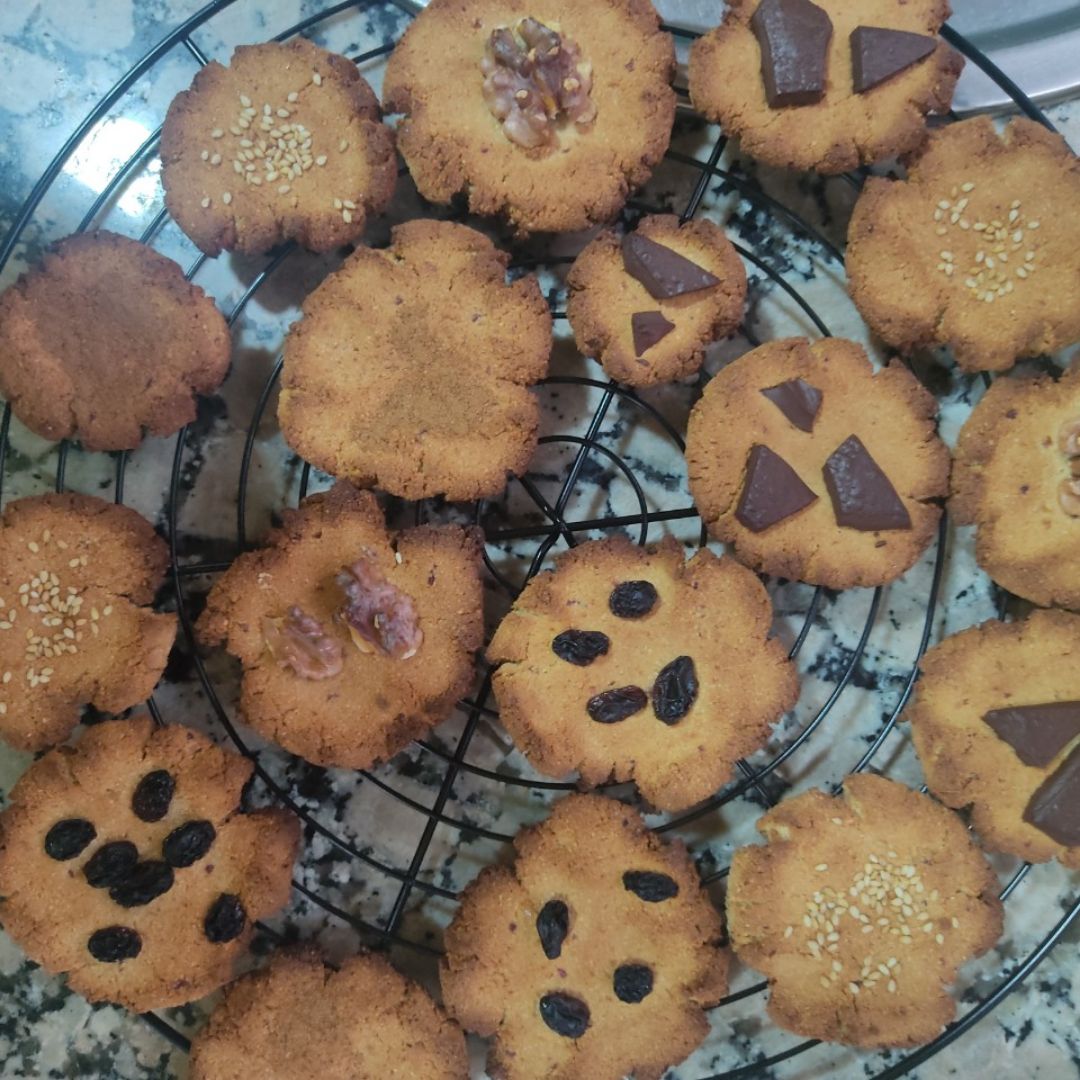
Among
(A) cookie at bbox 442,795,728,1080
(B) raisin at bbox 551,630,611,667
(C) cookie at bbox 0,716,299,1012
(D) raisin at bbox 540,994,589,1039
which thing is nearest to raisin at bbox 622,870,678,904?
(A) cookie at bbox 442,795,728,1080

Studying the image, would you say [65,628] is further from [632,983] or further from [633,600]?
[632,983]

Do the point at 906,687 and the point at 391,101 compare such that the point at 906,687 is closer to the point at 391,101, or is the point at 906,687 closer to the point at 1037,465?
the point at 1037,465

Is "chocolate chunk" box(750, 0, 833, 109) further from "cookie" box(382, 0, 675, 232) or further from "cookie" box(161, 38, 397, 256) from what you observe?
"cookie" box(161, 38, 397, 256)

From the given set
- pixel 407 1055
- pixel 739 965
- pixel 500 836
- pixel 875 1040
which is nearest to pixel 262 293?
pixel 500 836

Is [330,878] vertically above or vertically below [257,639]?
below

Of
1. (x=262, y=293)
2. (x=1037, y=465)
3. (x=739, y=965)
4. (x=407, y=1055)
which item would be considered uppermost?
(x=262, y=293)

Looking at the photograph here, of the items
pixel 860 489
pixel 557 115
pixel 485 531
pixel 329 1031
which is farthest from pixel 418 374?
pixel 329 1031
